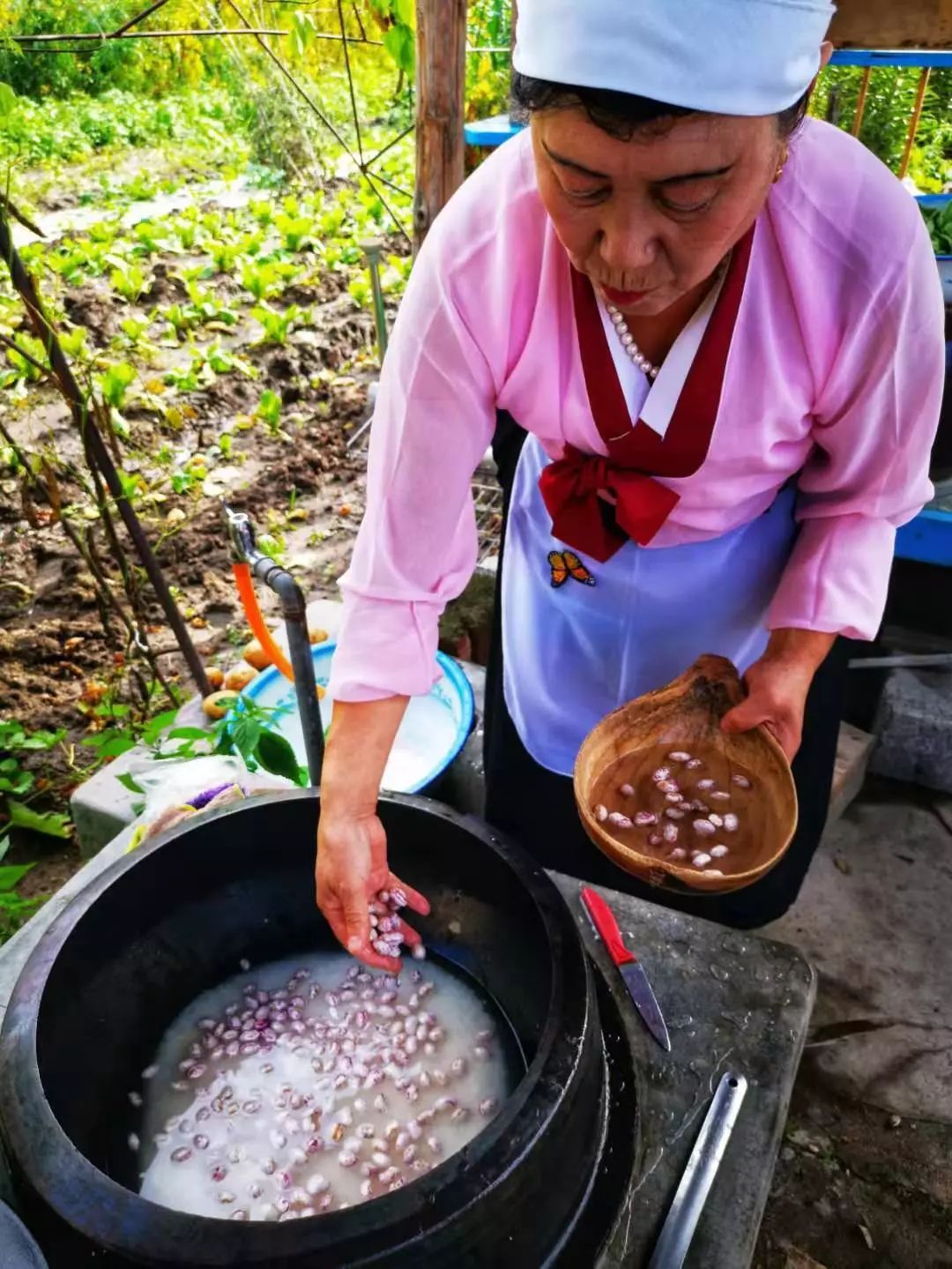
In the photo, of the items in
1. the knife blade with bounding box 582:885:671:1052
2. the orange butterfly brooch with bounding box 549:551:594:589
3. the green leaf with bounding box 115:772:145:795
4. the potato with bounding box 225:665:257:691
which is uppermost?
the orange butterfly brooch with bounding box 549:551:594:589

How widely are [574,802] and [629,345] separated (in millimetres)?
1077

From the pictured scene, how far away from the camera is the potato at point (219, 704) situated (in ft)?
9.16

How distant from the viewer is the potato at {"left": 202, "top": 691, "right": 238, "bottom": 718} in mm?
2793

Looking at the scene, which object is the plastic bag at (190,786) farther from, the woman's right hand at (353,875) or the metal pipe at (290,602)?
the woman's right hand at (353,875)

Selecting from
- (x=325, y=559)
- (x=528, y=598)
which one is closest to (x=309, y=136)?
(x=325, y=559)

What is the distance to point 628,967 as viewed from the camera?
1719 mm

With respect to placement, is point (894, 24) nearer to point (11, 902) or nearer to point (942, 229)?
point (942, 229)

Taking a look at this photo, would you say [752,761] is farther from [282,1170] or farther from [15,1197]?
[15,1197]

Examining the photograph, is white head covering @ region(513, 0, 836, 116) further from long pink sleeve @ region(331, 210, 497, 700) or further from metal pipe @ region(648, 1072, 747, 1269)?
metal pipe @ region(648, 1072, 747, 1269)

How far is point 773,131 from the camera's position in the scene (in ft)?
3.45

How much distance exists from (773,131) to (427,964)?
1.48m

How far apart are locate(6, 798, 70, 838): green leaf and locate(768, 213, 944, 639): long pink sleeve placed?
2457mm

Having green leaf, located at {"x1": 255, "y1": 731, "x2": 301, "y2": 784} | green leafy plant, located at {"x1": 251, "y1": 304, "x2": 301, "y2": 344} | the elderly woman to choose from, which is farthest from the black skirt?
green leafy plant, located at {"x1": 251, "y1": 304, "x2": 301, "y2": 344}

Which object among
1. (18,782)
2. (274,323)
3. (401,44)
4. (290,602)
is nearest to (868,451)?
(290,602)
